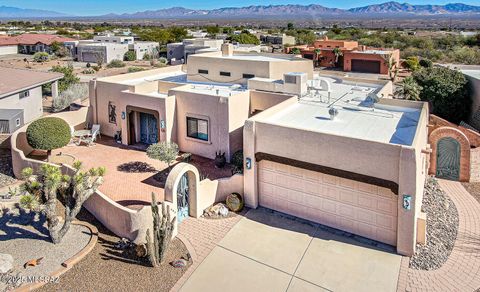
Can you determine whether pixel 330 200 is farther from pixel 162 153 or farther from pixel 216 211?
pixel 162 153

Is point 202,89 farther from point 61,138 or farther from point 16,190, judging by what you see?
point 16,190

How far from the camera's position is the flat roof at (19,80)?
29094 millimetres

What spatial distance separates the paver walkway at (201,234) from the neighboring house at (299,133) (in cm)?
203

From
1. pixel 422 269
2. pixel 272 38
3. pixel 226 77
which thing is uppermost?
pixel 272 38

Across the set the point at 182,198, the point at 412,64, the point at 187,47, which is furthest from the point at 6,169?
the point at 412,64

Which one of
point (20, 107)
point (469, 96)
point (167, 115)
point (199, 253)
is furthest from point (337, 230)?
point (20, 107)

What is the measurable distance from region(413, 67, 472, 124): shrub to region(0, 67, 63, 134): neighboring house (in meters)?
31.1

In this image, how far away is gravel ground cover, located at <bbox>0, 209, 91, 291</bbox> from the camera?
1309 cm

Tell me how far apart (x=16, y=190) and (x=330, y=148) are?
14.5 metres

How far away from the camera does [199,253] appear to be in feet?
46.9

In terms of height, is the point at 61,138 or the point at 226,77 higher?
the point at 226,77

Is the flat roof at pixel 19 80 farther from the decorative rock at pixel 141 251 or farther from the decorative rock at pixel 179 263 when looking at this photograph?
the decorative rock at pixel 179 263

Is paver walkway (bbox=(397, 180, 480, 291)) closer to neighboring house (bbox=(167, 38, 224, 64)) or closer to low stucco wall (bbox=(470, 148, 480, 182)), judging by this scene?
low stucco wall (bbox=(470, 148, 480, 182))

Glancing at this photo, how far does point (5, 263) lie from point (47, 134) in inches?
395
